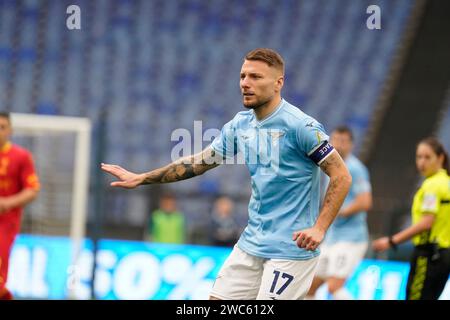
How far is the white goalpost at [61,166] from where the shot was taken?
1151 centimetres

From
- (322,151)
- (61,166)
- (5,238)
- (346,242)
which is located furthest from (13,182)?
(61,166)

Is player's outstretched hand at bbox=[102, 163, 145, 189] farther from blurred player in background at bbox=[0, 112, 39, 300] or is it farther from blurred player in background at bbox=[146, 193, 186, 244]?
blurred player in background at bbox=[146, 193, 186, 244]

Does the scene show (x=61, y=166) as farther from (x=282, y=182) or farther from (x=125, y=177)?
(x=282, y=182)

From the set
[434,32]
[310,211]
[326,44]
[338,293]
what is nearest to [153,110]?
[326,44]

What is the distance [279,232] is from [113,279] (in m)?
6.47

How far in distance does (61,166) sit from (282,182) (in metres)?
7.11

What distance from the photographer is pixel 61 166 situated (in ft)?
38.8

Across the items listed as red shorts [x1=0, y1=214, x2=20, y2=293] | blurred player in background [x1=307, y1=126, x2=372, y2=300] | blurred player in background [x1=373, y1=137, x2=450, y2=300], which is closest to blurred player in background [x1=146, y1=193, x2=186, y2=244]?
blurred player in background [x1=307, y1=126, x2=372, y2=300]

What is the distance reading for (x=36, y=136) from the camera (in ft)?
38.8

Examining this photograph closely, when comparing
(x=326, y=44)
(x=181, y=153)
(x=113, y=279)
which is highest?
(x=326, y=44)

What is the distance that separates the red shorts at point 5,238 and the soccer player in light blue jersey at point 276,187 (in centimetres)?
239

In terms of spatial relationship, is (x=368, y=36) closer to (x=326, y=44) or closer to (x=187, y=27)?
(x=326, y=44)

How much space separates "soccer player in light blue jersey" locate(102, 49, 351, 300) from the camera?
5035 mm

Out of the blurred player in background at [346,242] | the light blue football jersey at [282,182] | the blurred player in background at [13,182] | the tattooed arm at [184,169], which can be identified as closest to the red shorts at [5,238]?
the blurred player in background at [13,182]
